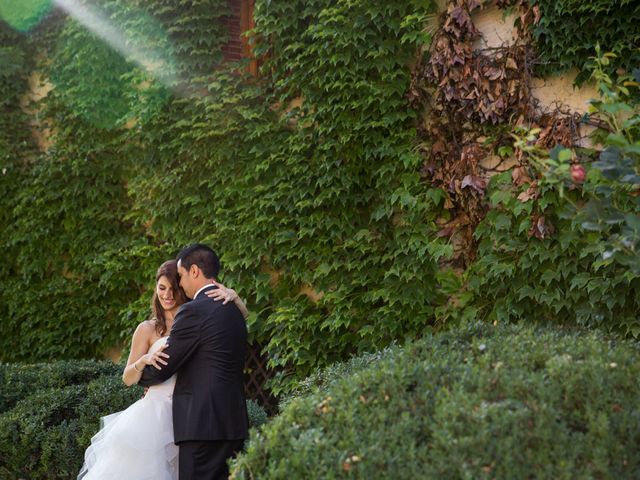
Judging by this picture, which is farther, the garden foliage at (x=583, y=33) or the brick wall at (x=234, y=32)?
the brick wall at (x=234, y=32)

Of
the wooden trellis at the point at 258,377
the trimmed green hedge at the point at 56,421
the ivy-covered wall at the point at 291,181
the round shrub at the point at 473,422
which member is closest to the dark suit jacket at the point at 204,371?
the trimmed green hedge at the point at 56,421

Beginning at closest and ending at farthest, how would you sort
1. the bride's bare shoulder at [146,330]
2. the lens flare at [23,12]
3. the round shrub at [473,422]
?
the round shrub at [473,422] < the bride's bare shoulder at [146,330] < the lens flare at [23,12]

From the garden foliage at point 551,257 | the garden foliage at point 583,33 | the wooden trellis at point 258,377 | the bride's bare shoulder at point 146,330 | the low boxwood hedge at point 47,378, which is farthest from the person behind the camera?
the wooden trellis at point 258,377

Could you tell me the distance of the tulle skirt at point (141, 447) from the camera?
15.5 feet

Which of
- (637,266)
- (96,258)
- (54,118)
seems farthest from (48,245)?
(637,266)

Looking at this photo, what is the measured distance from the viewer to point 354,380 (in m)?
Result: 3.54

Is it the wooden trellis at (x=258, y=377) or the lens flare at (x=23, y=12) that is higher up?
the lens flare at (x=23, y=12)

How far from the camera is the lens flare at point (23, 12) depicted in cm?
982

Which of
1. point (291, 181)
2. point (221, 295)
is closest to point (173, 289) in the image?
point (221, 295)

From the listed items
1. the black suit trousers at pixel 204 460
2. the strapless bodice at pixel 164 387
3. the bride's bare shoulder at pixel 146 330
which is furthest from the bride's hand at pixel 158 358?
the bride's bare shoulder at pixel 146 330

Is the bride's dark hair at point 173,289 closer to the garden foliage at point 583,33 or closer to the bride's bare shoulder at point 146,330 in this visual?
the bride's bare shoulder at point 146,330

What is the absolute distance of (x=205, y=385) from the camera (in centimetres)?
455

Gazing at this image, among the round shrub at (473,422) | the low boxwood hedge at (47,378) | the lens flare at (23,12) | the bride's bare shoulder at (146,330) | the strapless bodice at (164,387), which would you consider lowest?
the low boxwood hedge at (47,378)

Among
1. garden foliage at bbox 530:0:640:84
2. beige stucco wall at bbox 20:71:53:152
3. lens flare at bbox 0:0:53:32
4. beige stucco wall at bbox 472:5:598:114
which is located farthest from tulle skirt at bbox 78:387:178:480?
lens flare at bbox 0:0:53:32
